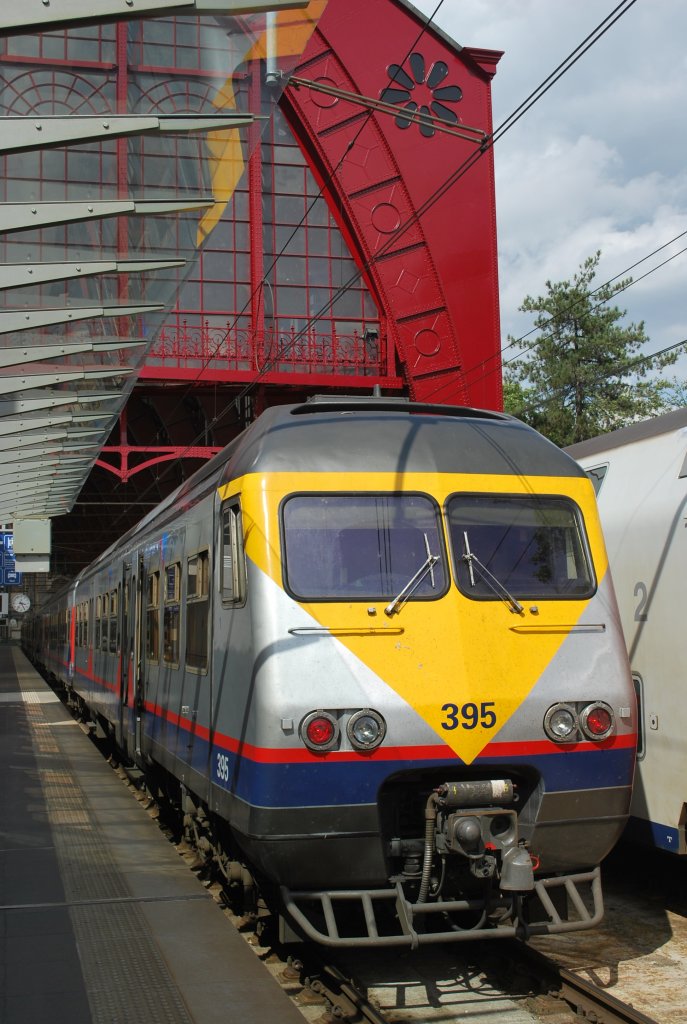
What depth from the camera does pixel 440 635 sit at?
5.77 metres

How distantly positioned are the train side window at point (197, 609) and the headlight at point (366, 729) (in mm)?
1698

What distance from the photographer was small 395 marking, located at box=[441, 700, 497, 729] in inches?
220

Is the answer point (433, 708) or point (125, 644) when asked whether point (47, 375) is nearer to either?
point (125, 644)

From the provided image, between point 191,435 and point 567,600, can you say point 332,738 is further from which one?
point 191,435

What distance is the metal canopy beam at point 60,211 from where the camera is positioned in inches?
259

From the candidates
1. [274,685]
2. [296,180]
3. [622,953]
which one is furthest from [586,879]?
[296,180]

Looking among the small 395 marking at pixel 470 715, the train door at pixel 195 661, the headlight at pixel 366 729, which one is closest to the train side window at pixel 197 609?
the train door at pixel 195 661

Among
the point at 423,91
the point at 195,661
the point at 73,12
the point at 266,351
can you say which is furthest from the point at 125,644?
the point at 423,91

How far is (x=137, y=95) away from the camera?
266 inches

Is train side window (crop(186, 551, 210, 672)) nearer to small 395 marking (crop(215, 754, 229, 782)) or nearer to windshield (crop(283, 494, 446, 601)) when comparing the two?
small 395 marking (crop(215, 754, 229, 782))

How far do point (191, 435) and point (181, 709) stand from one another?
23630 millimetres

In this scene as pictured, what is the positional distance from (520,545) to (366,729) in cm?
146

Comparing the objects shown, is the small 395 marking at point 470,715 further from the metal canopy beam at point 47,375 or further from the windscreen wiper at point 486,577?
the metal canopy beam at point 47,375

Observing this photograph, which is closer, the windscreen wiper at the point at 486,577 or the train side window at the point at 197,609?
the windscreen wiper at the point at 486,577
